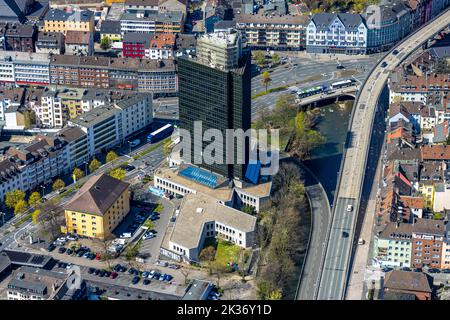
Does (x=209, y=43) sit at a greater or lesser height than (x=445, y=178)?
greater

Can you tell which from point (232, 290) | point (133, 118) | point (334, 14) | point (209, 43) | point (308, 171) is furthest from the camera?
point (334, 14)

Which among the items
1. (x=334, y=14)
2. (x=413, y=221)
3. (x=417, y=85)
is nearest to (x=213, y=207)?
(x=413, y=221)

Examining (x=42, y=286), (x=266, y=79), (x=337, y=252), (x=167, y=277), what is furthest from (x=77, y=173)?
(x=266, y=79)

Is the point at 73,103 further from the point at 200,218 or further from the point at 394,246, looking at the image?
the point at 394,246

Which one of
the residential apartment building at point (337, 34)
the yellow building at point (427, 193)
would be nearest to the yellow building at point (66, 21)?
the residential apartment building at point (337, 34)

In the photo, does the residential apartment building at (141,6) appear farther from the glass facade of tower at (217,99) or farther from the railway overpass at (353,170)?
the glass facade of tower at (217,99)

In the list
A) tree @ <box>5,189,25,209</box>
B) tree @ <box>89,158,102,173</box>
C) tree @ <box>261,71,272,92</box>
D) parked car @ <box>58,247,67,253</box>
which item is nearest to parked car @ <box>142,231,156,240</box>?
parked car @ <box>58,247,67,253</box>

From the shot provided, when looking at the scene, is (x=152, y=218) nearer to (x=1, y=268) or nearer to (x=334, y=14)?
(x=1, y=268)
